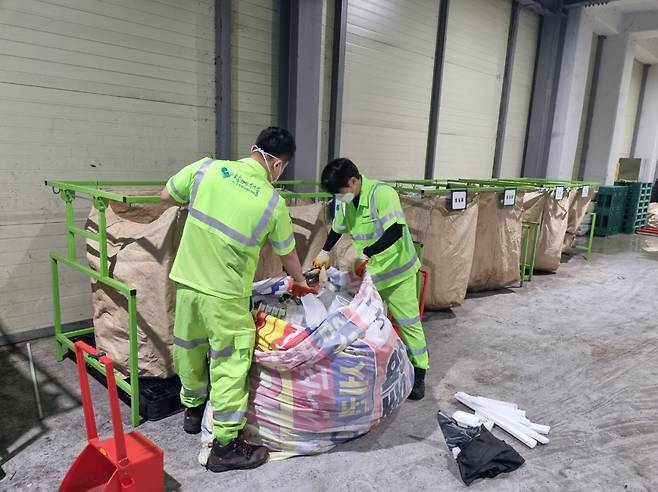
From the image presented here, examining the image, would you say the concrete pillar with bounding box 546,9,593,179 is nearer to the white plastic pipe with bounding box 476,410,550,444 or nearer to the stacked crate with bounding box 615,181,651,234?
the stacked crate with bounding box 615,181,651,234

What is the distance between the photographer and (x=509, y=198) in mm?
5062

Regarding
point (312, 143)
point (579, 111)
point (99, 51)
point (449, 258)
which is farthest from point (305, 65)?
point (579, 111)

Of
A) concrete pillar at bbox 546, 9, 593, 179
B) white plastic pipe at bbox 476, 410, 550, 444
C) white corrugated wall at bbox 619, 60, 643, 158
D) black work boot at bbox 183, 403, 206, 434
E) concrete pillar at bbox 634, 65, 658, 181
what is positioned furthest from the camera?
concrete pillar at bbox 634, 65, 658, 181

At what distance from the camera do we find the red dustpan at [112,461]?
1.84m

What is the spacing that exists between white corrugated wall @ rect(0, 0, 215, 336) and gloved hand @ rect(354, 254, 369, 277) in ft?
6.79

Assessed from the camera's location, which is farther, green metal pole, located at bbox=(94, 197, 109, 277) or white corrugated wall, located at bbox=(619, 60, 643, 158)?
white corrugated wall, located at bbox=(619, 60, 643, 158)

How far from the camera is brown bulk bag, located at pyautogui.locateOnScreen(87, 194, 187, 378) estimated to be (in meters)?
2.57

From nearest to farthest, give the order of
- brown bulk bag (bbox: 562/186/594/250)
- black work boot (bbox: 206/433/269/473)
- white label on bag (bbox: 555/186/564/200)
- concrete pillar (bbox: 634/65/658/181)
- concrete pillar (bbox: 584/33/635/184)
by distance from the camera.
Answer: black work boot (bbox: 206/433/269/473)
white label on bag (bbox: 555/186/564/200)
brown bulk bag (bbox: 562/186/594/250)
concrete pillar (bbox: 584/33/635/184)
concrete pillar (bbox: 634/65/658/181)

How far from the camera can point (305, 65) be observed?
4.64 metres

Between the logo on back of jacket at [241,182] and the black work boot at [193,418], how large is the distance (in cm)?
116

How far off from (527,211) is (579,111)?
4.24 m

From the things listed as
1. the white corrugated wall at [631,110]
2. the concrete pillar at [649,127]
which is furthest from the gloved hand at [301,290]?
the concrete pillar at [649,127]

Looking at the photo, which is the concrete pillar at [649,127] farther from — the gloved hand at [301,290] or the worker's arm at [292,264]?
the worker's arm at [292,264]

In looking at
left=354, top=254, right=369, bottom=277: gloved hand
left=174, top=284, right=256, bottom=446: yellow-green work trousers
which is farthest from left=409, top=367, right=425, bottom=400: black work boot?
left=174, top=284, right=256, bottom=446: yellow-green work trousers
